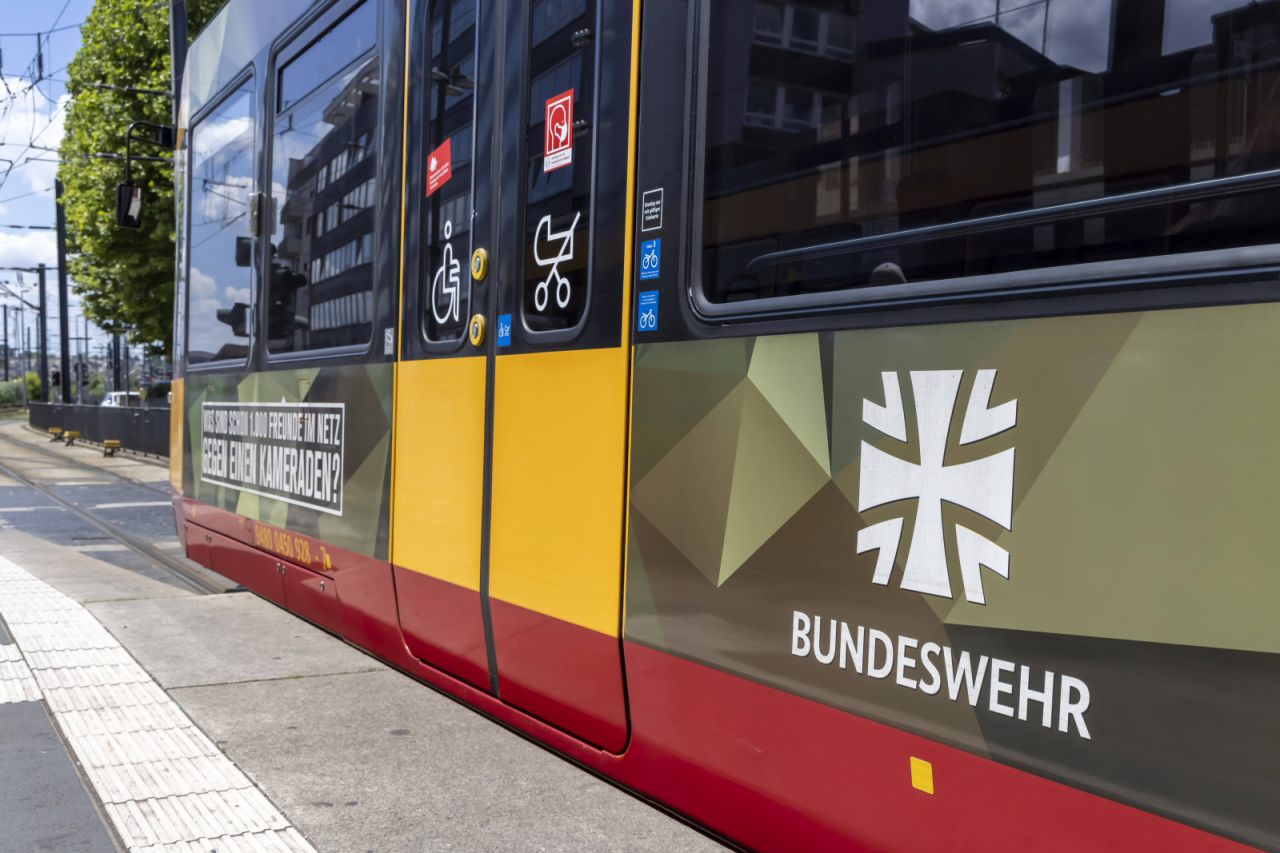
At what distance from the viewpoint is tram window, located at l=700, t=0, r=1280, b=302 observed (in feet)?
5.72

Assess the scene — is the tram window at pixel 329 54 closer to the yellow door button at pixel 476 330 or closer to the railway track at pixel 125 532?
the yellow door button at pixel 476 330

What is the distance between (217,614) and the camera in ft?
21.4

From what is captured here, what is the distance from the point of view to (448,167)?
4.12m

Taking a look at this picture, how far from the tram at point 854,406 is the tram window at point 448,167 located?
0.07 ft

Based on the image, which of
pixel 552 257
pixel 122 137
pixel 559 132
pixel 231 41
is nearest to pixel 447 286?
pixel 552 257

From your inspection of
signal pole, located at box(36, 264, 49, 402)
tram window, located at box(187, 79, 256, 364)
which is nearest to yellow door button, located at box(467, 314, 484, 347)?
tram window, located at box(187, 79, 256, 364)

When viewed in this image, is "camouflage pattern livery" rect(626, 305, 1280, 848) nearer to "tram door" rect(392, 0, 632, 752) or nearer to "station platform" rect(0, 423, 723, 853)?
"tram door" rect(392, 0, 632, 752)

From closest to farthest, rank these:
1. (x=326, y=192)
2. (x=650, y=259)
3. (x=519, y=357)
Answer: (x=650, y=259), (x=519, y=357), (x=326, y=192)

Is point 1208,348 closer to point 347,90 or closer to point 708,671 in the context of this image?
point 708,671

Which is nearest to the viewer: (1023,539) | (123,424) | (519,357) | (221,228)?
(1023,539)

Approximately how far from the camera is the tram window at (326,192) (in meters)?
4.84

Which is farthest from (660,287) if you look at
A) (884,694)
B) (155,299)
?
(155,299)

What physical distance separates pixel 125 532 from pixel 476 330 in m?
→ 8.64

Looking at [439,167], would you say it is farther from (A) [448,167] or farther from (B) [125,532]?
(B) [125,532]
